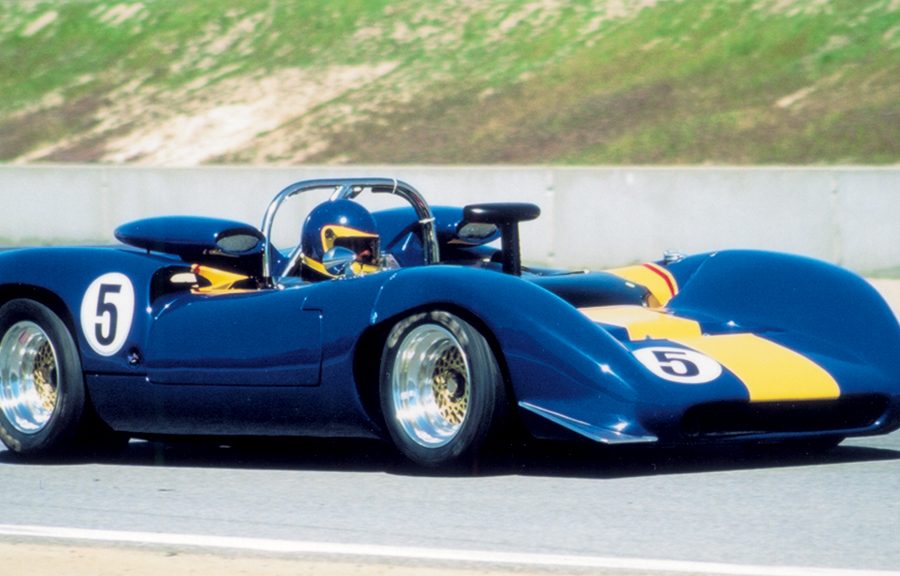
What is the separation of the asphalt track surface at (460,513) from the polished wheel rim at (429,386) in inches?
7.2

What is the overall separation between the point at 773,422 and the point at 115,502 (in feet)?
7.24

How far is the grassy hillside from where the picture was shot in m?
22.1

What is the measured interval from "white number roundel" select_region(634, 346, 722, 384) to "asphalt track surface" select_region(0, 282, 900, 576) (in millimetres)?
354

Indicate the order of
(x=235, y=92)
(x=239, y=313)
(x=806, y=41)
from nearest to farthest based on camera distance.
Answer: (x=239, y=313), (x=806, y=41), (x=235, y=92)

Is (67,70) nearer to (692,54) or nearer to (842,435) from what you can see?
(692,54)

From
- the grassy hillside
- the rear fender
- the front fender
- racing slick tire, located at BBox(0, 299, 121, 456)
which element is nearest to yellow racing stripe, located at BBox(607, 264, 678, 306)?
the rear fender

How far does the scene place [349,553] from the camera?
499 centimetres

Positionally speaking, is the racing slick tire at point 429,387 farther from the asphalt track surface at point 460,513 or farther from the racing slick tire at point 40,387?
the racing slick tire at point 40,387

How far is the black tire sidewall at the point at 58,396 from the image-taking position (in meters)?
7.09

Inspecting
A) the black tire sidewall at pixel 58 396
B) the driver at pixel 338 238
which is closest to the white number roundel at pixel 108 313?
the black tire sidewall at pixel 58 396

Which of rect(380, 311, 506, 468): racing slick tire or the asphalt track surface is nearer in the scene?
the asphalt track surface

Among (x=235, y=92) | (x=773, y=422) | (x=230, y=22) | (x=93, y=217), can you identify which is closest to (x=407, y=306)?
(x=773, y=422)

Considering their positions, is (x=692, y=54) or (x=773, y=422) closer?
(x=773, y=422)

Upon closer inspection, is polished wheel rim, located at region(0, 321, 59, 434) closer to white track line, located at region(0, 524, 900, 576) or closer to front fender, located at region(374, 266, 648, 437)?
white track line, located at region(0, 524, 900, 576)
